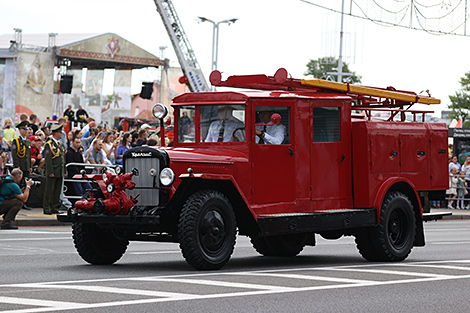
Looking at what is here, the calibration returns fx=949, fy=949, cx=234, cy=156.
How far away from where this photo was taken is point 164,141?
13648 millimetres

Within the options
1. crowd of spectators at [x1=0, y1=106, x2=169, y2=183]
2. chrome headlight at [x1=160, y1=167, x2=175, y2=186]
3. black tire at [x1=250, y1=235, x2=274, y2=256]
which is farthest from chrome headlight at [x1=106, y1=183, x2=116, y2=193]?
crowd of spectators at [x1=0, y1=106, x2=169, y2=183]

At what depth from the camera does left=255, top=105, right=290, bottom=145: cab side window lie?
40.9 feet

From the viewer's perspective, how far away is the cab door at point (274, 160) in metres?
12.4

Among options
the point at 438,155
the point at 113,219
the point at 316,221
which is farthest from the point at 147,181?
the point at 438,155

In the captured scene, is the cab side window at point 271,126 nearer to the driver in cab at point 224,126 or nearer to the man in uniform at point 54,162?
the driver in cab at point 224,126

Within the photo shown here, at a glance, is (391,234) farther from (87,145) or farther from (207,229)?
(87,145)

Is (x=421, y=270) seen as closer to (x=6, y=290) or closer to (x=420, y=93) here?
(x=420, y=93)

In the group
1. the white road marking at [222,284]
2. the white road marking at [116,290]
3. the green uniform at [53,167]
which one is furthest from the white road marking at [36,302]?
the green uniform at [53,167]

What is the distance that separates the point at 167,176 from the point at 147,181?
1.37 ft

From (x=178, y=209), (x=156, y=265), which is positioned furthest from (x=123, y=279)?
(x=156, y=265)

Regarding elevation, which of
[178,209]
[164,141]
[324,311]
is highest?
[164,141]

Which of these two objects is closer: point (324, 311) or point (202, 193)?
point (324, 311)

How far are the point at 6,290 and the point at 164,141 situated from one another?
4810 millimetres

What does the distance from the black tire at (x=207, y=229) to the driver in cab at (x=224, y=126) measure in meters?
1.23
